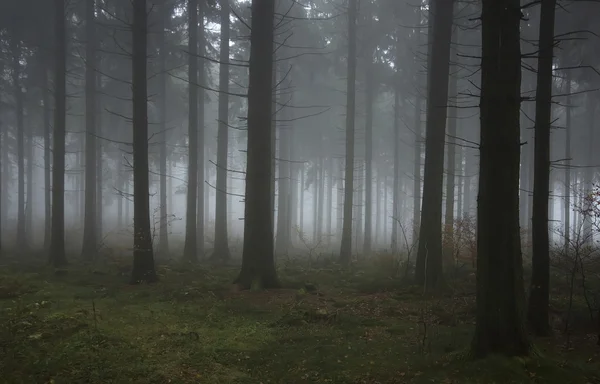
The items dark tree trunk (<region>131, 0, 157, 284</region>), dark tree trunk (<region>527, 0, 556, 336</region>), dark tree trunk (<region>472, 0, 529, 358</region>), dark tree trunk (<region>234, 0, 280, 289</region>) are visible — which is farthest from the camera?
dark tree trunk (<region>131, 0, 157, 284</region>)

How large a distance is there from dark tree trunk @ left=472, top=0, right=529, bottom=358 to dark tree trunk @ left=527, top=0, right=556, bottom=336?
1.83m

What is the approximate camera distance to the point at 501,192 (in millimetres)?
5254

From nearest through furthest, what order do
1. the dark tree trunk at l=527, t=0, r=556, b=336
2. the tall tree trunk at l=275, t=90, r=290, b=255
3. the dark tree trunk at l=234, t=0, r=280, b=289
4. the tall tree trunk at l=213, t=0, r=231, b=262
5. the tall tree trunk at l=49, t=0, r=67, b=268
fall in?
the dark tree trunk at l=527, t=0, r=556, b=336
the dark tree trunk at l=234, t=0, r=280, b=289
the tall tree trunk at l=49, t=0, r=67, b=268
the tall tree trunk at l=213, t=0, r=231, b=262
the tall tree trunk at l=275, t=90, r=290, b=255

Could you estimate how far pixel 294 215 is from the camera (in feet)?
125

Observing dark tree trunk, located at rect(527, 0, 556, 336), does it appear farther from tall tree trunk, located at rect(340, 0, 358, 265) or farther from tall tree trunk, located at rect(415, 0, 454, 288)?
tall tree trunk, located at rect(340, 0, 358, 265)

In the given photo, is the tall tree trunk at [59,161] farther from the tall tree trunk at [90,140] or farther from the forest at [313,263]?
the tall tree trunk at [90,140]

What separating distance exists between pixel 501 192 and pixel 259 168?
261 inches

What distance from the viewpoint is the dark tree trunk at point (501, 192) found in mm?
5227

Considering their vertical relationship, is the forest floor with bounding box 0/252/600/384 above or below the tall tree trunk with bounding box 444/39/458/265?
below

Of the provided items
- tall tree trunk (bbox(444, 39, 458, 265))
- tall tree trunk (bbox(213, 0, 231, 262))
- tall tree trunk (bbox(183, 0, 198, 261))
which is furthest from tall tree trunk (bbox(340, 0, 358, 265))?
tall tree trunk (bbox(183, 0, 198, 261))

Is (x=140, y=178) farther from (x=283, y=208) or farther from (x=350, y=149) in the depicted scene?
(x=283, y=208)

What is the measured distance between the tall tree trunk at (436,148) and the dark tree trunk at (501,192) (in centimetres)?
510

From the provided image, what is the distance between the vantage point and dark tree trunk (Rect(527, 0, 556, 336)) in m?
6.77

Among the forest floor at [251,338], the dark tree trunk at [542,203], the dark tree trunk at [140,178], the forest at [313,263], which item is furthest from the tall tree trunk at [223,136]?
the dark tree trunk at [542,203]
